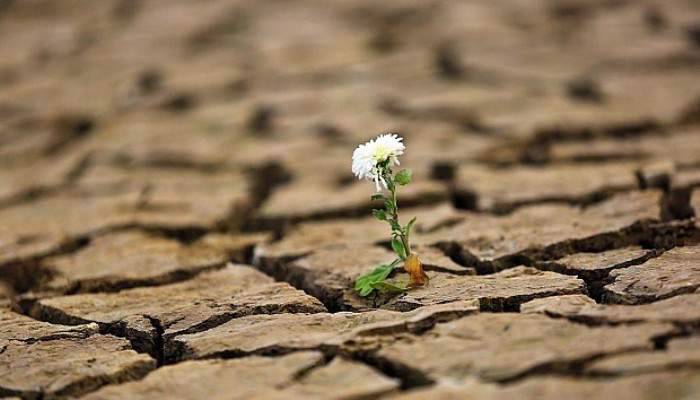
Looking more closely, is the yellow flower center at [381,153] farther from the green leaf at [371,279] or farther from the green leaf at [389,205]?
the green leaf at [371,279]

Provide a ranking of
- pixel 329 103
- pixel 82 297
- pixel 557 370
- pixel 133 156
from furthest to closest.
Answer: pixel 329 103, pixel 133 156, pixel 82 297, pixel 557 370

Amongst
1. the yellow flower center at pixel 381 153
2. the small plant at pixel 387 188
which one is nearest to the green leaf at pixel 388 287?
the small plant at pixel 387 188

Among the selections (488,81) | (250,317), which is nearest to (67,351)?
(250,317)

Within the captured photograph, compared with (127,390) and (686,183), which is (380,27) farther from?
(127,390)

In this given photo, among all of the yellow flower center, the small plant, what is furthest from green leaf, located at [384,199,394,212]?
the yellow flower center

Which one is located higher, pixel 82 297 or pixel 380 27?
pixel 380 27
